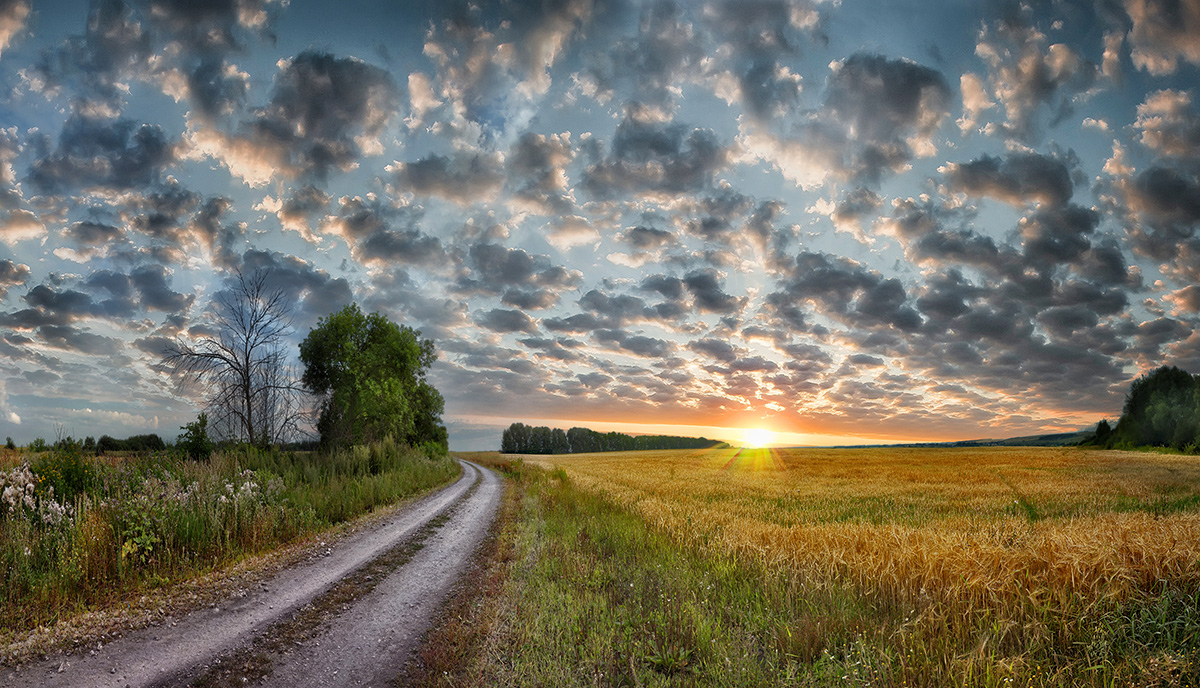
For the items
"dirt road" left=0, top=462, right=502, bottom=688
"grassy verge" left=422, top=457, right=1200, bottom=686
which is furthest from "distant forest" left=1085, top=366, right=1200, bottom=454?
"dirt road" left=0, top=462, right=502, bottom=688

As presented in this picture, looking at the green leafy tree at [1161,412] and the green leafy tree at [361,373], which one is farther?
the green leafy tree at [1161,412]

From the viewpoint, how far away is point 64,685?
5355 mm

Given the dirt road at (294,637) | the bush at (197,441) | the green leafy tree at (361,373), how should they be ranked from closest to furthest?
the dirt road at (294,637)
the bush at (197,441)
the green leafy tree at (361,373)

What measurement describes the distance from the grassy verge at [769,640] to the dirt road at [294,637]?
2.82ft

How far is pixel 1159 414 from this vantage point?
89.4m

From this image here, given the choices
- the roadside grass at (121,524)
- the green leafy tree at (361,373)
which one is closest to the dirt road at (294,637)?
the roadside grass at (121,524)

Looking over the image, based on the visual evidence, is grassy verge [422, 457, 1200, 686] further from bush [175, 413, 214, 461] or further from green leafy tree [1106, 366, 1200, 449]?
green leafy tree [1106, 366, 1200, 449]

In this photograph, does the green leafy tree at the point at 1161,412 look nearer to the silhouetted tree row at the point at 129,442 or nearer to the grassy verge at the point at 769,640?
the grassy verge at the point at 769,640

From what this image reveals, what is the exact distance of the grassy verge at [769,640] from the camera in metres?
4.91

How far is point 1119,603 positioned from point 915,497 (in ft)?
55.9

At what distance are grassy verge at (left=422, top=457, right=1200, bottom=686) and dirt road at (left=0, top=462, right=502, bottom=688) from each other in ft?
2.82

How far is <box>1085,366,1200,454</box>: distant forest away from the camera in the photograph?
267 feet

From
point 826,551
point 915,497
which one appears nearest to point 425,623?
point 826,551

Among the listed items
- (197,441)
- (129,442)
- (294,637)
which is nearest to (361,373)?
(129,442)
